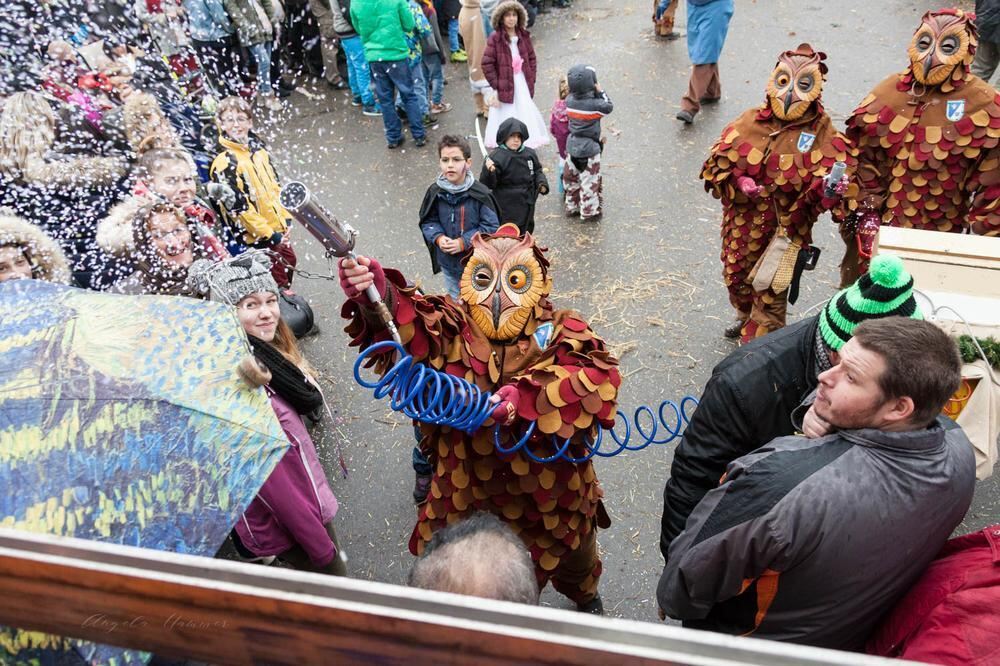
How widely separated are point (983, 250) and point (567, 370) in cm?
196

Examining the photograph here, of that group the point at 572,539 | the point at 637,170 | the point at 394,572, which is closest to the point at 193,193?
the point at 394,572

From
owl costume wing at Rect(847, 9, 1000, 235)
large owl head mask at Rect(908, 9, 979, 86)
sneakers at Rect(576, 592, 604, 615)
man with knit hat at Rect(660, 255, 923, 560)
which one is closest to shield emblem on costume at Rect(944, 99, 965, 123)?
owl costume wing at Rect(847, 9, 1000, 235)

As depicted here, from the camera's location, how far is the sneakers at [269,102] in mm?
7203

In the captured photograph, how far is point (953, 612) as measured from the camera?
1457mm

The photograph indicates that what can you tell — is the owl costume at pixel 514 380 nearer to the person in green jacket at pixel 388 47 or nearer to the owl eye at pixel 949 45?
the owl eye at pixel 949 45

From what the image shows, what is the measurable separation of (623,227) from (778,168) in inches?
86.7

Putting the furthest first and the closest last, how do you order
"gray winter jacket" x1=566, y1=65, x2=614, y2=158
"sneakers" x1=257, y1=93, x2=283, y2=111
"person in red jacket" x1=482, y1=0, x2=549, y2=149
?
"sneakers" x1=257, y1=93, x2=283, y2=111, "person in red jacket" x1=482, y1=0, x2=549, y2=149, "gray winter jacket" x1=566, y1=65, x2=614, y2=158

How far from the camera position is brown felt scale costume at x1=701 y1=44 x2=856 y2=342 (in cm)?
377

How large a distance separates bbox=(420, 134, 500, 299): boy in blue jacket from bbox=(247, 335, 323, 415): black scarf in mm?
1539

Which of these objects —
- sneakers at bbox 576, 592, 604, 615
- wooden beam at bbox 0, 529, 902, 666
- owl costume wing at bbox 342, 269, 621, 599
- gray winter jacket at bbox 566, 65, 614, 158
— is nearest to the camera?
wooden beam at bbox 0, 529, 902, 666

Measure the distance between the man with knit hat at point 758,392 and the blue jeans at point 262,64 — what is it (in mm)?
6747

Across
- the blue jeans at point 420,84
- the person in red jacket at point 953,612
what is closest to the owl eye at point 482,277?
the person in red jacket at point 953,612

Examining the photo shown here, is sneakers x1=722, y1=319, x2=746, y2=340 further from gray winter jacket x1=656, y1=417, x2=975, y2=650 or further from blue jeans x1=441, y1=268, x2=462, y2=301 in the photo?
gray winter jacket x1=656, y1=417, x2=975, y2=650

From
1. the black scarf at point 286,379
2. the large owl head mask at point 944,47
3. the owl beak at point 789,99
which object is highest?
the large owl head mask at point 944,47
